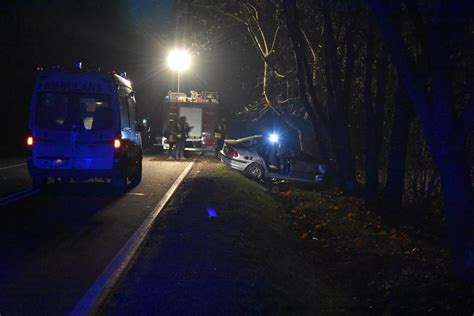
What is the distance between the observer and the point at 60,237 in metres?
8.85

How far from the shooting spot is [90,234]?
9.17 m

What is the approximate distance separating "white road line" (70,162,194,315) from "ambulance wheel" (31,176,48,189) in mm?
3785

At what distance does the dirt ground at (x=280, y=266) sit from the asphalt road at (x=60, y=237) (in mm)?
602

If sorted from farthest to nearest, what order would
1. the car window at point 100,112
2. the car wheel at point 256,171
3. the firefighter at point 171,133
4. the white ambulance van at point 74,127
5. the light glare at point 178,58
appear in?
1. the light glare at point 178,58
2. the firefighter at point 171,133
3. the car wheel at point 256,171
4. the car window at point 100,112
5. the white ambulance van at point 74,127

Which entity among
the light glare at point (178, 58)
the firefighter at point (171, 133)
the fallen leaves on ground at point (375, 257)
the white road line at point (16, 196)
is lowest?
the fallen leaves on ground at point (375, 257)

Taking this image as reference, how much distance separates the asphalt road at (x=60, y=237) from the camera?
6.11 metres

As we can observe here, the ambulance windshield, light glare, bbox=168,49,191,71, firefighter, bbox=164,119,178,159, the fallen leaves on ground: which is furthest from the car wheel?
light glare, bbox=168,49,191,71

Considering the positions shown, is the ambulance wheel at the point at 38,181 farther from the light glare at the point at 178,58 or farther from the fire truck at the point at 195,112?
the light glare at the point at 178,58

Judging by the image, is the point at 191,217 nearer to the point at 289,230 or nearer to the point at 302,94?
the point at 289,230

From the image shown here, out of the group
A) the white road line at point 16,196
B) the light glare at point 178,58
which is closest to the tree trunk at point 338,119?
the white road line at point 16,196

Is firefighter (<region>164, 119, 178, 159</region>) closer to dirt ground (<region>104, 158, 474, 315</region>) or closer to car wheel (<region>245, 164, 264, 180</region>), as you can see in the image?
car wheel (<region>245, 164, 264, 180</region>)

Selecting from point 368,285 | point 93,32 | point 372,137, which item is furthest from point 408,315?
point 93,32

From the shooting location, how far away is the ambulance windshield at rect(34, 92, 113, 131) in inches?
500

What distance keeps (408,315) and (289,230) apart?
532 cm
